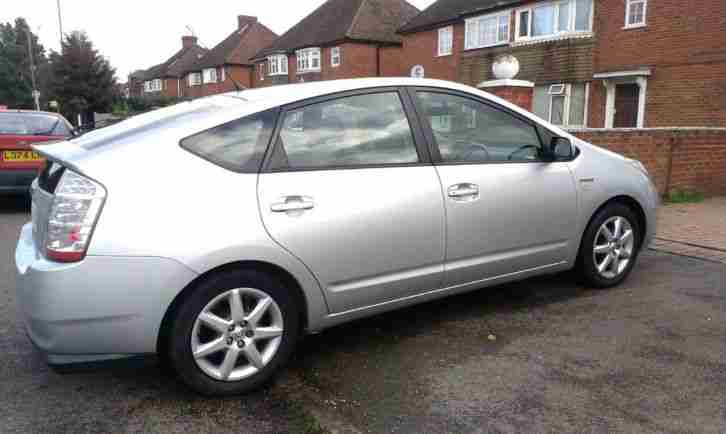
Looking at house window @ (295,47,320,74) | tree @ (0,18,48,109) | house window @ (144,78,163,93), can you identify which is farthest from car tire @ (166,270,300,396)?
tree @ (0,18,48,109)

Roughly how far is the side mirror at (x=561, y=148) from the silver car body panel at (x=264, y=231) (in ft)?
0.34

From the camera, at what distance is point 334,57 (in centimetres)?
3488

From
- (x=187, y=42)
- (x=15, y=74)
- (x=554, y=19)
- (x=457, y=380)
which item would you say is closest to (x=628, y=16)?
(x=554, y=19)

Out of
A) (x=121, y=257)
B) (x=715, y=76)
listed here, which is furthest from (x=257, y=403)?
(x=715, y=76)

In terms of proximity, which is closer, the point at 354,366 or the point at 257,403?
the point at 257,403

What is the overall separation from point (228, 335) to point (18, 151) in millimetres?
6803

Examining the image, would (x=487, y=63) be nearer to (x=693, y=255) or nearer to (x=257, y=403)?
(x=693, y=255)

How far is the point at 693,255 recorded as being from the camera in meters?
5.80

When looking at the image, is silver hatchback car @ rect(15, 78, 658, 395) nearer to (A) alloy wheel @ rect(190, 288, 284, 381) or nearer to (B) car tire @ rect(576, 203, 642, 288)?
(A) alloy wheel @ rect(190, 288, 284, 381)

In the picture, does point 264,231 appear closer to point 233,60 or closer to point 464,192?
point 464,192

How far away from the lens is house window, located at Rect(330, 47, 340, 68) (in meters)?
34.5

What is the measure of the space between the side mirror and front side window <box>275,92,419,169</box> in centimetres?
118

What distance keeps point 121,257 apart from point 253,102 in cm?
110

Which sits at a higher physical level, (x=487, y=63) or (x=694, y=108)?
(x=487, y=63)
